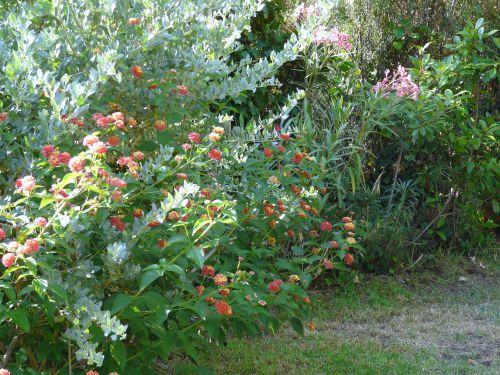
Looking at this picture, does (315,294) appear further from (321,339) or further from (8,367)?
(8,367)

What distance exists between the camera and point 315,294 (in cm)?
537

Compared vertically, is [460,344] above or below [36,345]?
below

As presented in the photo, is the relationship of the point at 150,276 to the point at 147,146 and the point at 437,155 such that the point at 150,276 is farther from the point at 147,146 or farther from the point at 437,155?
the point at 437,155

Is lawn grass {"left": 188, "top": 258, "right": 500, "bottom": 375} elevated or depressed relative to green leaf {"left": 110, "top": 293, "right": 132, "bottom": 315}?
depressed

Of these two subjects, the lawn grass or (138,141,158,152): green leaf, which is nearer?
(138,141,158,152): green leaf

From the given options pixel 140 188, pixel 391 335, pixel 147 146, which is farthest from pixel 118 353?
pixel 391 335

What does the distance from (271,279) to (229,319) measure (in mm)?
396

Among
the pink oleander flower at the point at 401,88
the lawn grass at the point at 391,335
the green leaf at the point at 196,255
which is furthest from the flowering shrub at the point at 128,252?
the pink oleander flower at the point at 401,88

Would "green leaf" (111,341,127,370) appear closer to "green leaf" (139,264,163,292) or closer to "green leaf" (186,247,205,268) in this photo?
"green leaf" (139,264,163,292)

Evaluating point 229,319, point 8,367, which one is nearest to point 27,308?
point 8,367

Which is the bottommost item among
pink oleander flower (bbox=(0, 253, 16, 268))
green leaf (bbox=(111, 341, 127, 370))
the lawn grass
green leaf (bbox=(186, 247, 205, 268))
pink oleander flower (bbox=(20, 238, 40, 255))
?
the lawn grass

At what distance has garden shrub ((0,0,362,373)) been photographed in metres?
2.51

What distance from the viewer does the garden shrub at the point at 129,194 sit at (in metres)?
2.51

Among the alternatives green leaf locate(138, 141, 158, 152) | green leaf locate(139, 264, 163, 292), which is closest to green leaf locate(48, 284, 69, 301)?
green leaf locate(139, 264, 163, 292)
